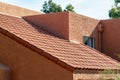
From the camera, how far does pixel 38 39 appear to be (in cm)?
1806

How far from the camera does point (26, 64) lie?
16422 millimetres

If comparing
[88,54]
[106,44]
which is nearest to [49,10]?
[106,44]

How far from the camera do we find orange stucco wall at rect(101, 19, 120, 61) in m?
24.5

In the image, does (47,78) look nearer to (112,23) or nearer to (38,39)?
(38,39)

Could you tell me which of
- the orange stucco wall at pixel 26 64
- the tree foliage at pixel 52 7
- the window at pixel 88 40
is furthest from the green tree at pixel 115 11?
the orange stucco wall at pixel 26 64

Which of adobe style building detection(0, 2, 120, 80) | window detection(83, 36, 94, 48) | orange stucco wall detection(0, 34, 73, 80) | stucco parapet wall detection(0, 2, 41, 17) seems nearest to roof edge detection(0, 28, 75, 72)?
adobe style building detection(0, 2, 120, 80)

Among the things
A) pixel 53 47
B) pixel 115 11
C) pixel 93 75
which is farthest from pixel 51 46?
pixel 115 11

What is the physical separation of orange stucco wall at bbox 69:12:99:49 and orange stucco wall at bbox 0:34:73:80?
5136 mm

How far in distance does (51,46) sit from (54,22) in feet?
14.2

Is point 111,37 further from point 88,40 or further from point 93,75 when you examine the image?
point 93,75

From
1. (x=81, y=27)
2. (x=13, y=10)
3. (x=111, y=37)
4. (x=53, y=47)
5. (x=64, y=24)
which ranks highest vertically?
(x=13, y=10)

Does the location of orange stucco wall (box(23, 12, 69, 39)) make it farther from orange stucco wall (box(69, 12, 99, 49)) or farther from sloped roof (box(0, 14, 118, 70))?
sloped roof (box(0, 14, 118, 70))

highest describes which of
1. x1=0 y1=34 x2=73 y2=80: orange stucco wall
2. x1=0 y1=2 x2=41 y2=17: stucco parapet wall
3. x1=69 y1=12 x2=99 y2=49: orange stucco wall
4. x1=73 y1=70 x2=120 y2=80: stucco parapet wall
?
x1=0 y1=2 x2=41 y2=17: stucco parapet wall

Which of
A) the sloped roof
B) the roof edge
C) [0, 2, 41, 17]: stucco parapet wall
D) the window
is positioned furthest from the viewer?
the window
